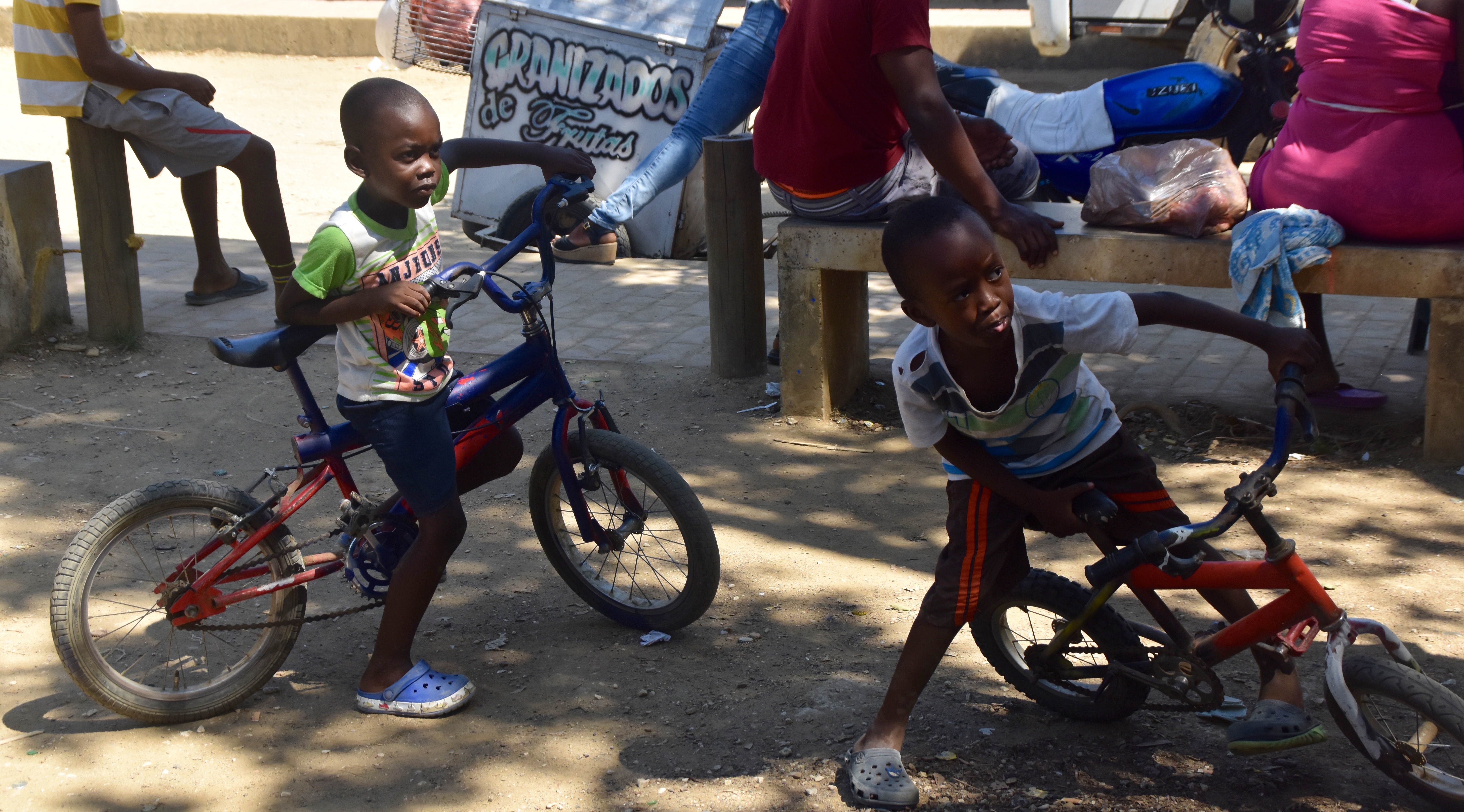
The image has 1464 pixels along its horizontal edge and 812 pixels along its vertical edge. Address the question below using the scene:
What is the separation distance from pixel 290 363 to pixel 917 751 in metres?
1.79

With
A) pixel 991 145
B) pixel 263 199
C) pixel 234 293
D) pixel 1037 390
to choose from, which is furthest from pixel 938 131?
pixel 234 293

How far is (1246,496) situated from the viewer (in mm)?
2328

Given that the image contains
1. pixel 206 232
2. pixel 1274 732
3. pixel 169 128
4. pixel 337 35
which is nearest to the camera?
pixel 1274 732

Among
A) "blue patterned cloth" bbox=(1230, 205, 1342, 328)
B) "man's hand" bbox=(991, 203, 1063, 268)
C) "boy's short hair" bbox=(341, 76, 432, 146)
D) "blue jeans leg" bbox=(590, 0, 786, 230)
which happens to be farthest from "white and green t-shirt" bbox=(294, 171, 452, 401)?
"blue patterned cloth" bbox=(1230, 205, 1342, 328)

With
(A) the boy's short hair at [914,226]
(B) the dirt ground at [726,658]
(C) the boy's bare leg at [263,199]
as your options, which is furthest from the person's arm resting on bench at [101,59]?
(A) the boy's short hair at [914,226]

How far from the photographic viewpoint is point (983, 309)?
2.46 metres

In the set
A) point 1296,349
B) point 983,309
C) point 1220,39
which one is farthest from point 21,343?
point 1220,39

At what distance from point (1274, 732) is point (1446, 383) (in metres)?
2.40

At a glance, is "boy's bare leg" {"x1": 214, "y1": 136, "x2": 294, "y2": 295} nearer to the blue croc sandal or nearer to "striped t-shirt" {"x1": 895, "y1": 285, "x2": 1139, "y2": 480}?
the blue croc sandal

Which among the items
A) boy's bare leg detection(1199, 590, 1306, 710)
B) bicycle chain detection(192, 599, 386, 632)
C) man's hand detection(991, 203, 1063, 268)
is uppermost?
man's hand detection(991, 203, 1063, 268)

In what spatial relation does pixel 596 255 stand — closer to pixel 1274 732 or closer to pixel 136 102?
pixel 136 102

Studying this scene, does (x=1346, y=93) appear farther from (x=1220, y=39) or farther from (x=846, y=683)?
(x=1220, y=39)

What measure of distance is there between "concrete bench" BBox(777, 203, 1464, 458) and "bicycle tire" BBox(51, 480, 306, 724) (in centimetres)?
243

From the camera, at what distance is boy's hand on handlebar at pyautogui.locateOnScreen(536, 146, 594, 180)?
3359 mm
